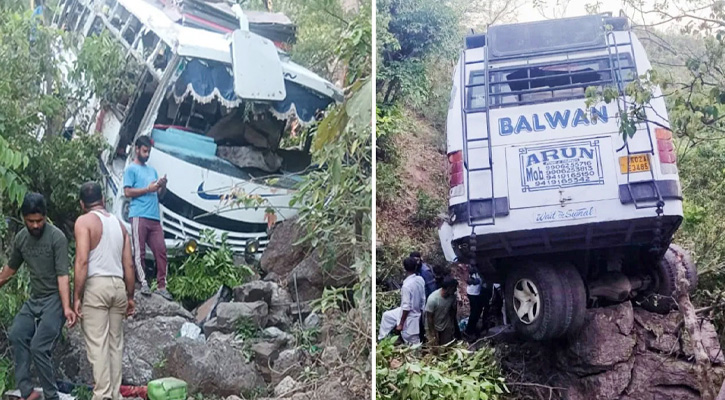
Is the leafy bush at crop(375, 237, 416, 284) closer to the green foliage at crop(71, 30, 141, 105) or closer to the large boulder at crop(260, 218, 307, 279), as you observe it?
the large boulder at crop(260, 218, 307, 279)

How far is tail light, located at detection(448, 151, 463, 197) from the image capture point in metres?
3.10

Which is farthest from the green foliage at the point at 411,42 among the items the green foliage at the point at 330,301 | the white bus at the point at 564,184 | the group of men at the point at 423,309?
the green foliage at the point at 330,301

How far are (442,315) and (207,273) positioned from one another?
38.6 inches

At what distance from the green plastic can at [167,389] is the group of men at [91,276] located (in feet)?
0.46

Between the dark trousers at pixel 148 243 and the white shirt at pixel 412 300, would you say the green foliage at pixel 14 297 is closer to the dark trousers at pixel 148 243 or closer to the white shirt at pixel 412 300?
the dark trousers at pixel 148 243

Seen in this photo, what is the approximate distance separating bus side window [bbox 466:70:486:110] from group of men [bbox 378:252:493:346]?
2.13 ft

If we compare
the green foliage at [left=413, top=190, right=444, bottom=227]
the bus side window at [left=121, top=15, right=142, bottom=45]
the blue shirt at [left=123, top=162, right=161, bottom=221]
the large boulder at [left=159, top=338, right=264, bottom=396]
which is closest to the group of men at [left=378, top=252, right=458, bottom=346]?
the green foliage at [left=413, top=190, right=444, bottom=227]

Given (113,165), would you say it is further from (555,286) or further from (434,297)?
(555,286)

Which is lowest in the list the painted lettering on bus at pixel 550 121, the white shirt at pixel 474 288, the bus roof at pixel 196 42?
the white shirt at pixel 474 288

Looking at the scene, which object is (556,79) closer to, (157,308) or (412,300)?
(412,300)

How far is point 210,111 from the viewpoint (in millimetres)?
3184

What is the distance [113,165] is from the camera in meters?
3.20

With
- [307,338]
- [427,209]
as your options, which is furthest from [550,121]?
[307,338]

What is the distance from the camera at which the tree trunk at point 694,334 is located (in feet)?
9.80
